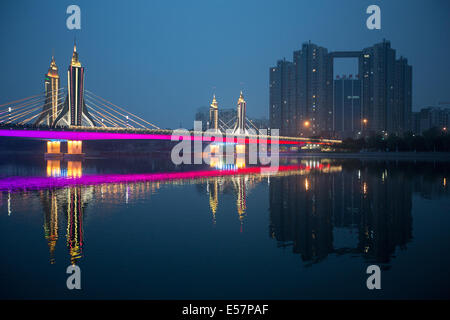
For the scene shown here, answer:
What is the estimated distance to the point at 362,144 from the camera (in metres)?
75.8

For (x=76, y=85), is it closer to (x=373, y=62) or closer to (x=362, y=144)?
(x=362, y=144)

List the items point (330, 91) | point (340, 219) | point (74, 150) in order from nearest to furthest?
point (340, 219) → point (74, 150) → point (330, 91)

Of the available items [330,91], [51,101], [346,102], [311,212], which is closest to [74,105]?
[51,101]

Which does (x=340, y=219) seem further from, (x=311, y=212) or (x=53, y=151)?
(x=53, y=151)

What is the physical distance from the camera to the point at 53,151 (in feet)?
217

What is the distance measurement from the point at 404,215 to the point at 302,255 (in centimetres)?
650

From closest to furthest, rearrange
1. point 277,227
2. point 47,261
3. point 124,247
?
point 47,261 → point 124,247 → point 277,227

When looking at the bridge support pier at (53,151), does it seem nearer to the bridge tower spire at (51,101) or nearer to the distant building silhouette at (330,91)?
the bridge tower spire at (51,101)

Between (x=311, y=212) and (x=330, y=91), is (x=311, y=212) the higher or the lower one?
the lower one

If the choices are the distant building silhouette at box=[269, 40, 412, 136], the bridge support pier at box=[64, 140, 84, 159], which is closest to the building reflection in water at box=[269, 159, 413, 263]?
the bridge support pier at box=[64, 140, 84, 159]

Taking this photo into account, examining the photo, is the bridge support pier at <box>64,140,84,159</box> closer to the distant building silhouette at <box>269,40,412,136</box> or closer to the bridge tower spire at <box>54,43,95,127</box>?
the bridge tower spire at <box>54,43,95,127</box>

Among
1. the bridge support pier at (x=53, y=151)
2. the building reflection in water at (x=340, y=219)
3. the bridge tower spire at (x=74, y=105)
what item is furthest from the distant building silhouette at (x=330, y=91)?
the building reflection in water at (x=340, y=219)

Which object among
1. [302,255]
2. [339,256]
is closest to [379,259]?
[339,256]

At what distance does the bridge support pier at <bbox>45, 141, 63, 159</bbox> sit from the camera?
63.9m
